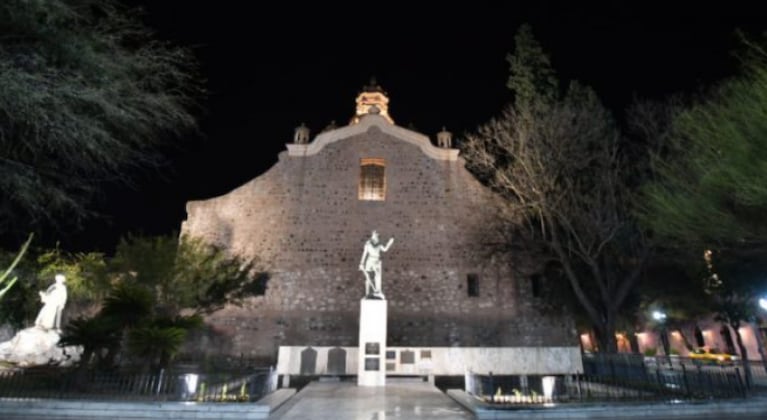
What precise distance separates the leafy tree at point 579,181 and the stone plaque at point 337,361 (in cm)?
740

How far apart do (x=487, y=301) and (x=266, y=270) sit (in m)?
8.62

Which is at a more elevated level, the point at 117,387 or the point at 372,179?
the point at 372,179

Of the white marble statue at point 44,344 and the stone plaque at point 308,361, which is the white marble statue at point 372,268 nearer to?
the stone plaque at point 308,361

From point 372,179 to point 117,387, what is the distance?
1206 centimetres

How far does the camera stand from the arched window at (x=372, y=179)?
17.2 metres

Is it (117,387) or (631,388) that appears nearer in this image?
(117,387)

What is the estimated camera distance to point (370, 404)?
702 cm

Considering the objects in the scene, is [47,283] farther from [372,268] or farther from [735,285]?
[735,285]

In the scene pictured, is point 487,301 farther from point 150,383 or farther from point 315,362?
point 150,383

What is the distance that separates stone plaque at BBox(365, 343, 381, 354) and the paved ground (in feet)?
2.75

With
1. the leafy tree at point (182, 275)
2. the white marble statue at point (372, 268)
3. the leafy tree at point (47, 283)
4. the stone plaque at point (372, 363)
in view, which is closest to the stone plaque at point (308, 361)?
the stone plaque at point (372, 363)

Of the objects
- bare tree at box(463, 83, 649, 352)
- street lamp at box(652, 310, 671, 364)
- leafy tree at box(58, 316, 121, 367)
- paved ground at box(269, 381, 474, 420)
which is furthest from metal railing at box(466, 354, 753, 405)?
street lamp at box(652, 310, 671, 364)

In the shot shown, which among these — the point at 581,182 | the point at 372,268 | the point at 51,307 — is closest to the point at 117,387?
the point at 51,307

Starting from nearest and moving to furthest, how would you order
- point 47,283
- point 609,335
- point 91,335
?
point 91,335 < point 609,335 < point 47,283
